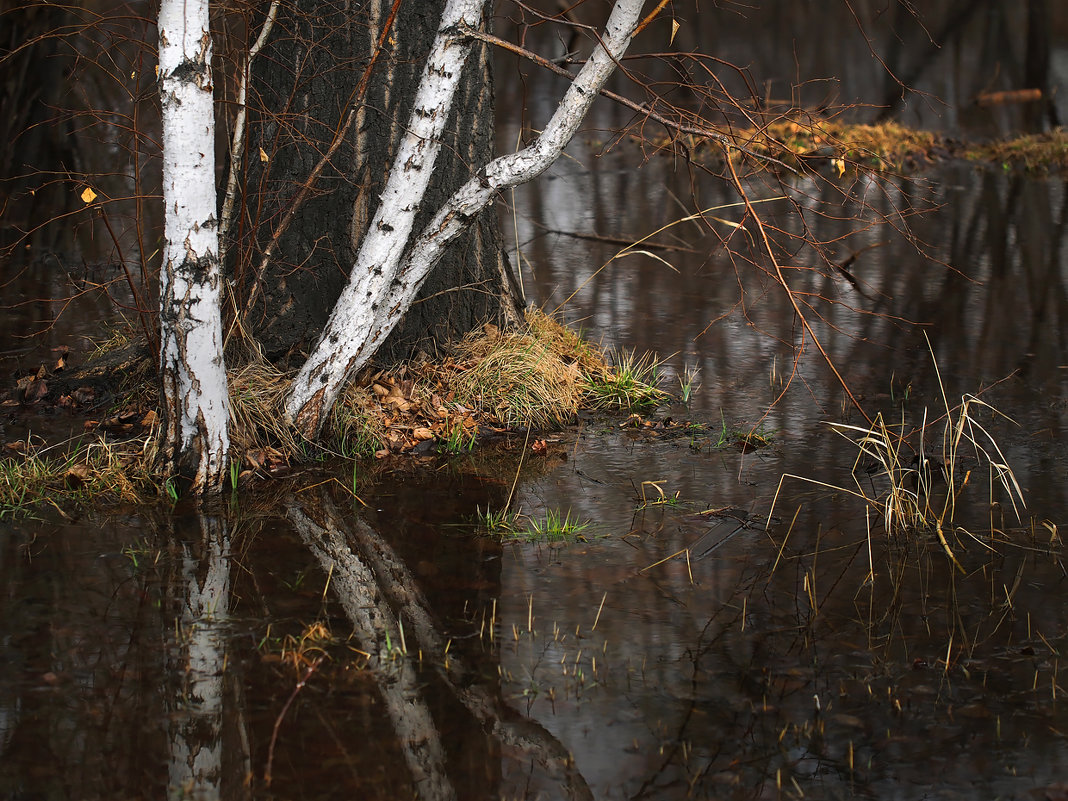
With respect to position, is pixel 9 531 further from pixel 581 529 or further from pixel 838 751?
pixel 838 751

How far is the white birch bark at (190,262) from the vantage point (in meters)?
5.21

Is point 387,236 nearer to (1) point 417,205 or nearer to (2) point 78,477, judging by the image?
(1) point 417,205

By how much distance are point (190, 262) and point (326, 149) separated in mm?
1666

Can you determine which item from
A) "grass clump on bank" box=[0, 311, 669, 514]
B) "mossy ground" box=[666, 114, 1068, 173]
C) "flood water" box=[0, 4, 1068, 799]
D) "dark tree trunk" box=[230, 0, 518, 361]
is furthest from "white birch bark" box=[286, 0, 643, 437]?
"mossy ground" box=[666, 114, 1068, 173]

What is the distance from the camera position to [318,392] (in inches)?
245

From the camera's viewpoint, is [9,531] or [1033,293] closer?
[9,531]

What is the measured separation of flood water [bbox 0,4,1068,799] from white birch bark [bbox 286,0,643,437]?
0.61m

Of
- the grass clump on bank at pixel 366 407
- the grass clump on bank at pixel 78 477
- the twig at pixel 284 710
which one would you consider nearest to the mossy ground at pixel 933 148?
the grass clump on bank at pixel 366 407

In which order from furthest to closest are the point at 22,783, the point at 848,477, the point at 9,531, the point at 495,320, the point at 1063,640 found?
the point at 495,320 < the point at 848,477 < the point at 9,531 < the point at 1063,640 < the point at 22,783

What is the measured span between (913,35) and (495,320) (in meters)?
26.9

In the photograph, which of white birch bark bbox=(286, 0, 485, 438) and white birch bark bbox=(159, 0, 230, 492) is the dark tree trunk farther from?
white birch bark bbox=(159, 0, 230, 492)

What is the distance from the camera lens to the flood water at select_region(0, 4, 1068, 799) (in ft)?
11.9

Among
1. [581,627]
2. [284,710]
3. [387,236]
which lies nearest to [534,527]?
[581,627]

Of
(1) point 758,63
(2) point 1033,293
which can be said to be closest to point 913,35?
(1) point 758,63
